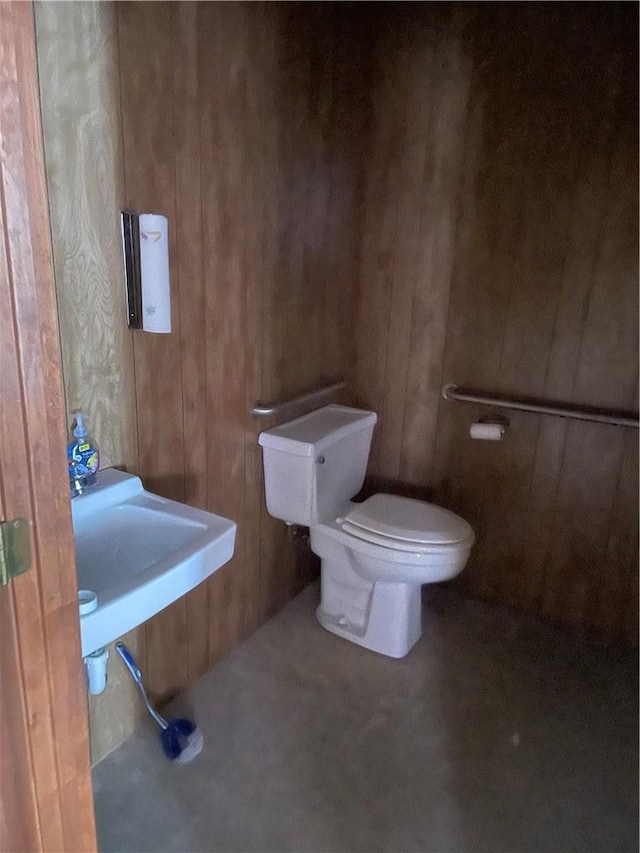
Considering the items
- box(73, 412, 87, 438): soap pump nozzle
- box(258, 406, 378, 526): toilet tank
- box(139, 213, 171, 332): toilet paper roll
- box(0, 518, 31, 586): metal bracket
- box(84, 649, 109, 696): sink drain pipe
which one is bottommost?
box(84, 649, 109, 696): sink drain pipe

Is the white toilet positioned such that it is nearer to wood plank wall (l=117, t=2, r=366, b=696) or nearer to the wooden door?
wood plank wall (l=117, t=2, r=366, b=696)

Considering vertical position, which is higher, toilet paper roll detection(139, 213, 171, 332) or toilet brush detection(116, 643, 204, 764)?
toilet paper roll detection(139, 213, 171, 332)

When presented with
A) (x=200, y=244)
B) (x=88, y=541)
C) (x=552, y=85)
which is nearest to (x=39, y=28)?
(x=200, y=244)

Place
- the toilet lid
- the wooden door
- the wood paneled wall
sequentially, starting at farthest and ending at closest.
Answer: the toilet lid, the wood paneled wall, the wooden door

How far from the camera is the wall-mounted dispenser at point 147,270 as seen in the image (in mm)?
1429

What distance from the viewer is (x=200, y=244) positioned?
166cm

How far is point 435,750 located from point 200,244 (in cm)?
157

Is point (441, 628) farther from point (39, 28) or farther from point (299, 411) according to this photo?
point (39, 28)

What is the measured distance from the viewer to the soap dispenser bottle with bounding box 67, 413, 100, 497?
1373mm

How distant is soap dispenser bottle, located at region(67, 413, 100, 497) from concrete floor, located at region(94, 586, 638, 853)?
83 centimetres

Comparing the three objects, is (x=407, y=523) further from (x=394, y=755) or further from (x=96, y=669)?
(x=96, y=669)

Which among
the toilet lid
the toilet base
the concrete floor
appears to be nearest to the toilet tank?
the toilet lid

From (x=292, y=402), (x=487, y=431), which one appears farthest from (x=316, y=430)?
(x=487, y=431)

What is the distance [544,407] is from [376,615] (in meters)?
0.94
